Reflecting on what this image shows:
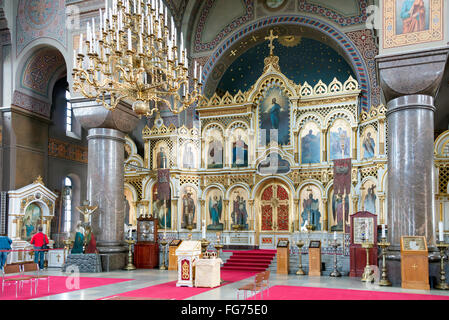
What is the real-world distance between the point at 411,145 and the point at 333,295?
12.9 ft

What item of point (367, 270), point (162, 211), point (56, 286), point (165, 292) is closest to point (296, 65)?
point (162, 211)

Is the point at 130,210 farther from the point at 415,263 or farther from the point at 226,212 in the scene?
the point at 415,263

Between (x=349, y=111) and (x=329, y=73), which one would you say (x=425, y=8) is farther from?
(x=329, y=73)

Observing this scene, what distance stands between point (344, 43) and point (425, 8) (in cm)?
788

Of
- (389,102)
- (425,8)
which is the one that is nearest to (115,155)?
(389,102)

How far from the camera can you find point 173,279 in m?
12.2

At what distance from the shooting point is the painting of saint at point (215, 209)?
759 inches

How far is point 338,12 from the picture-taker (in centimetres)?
1889

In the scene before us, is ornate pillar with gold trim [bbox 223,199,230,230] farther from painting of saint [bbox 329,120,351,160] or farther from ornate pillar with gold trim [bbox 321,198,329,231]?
painting of saint [bbox 329,120,351,160]

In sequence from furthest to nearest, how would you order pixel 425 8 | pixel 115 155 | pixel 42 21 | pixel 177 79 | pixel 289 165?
pixel 289 165, pixel 42 21, pixel 115 155, pixel 425 8, pixel 177 79

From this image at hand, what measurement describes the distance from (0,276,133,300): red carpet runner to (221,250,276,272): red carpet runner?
4.48 m

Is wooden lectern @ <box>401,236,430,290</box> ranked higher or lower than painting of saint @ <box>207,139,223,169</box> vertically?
lower

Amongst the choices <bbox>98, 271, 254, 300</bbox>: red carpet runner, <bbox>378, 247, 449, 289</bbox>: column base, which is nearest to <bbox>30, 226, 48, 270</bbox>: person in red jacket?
<bbox>98, 271, 254, 300</bbox>: red carpet runner

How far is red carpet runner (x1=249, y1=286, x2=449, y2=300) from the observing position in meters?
9.05
